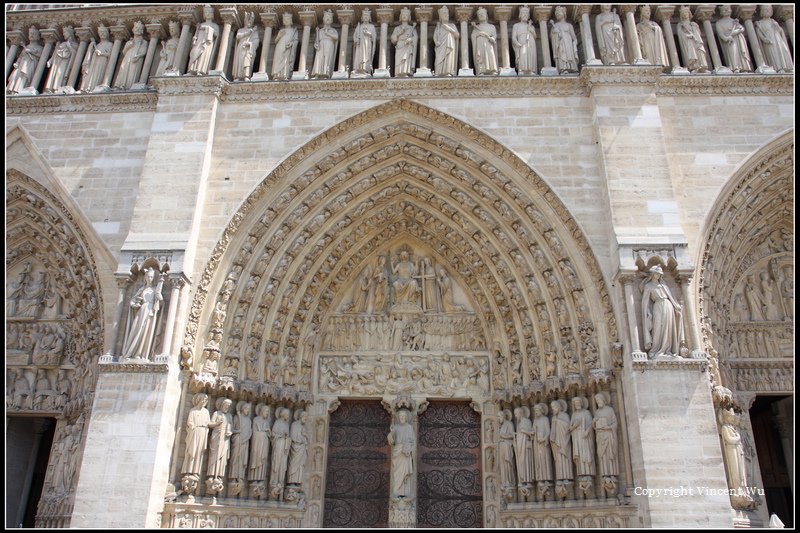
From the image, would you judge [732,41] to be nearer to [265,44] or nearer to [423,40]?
[423,40]

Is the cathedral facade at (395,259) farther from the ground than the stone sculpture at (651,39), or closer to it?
closer to it

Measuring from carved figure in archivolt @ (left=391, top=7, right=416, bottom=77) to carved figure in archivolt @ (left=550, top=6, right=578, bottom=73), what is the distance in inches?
85.4

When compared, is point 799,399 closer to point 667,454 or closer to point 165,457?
point 667,454

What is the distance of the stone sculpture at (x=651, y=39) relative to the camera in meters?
9.34

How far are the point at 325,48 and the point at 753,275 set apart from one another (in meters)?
7.37

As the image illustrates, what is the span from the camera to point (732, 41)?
31.2 ft

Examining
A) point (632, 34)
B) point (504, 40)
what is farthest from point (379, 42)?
point (632, 34)

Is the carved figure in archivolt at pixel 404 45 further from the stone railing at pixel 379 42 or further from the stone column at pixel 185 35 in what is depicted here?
the stone column at pixel 185 35

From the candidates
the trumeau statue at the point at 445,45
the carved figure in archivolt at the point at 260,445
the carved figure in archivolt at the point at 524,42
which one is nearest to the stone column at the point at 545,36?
the carved figure in archivolt at the point at 524,42

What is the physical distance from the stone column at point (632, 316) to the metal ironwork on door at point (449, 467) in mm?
2666

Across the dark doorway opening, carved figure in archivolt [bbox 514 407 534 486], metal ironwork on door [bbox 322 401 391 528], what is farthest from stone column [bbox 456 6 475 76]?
the dark doorway opening

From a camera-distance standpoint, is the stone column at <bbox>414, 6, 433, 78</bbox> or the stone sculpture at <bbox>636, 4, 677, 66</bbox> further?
the stone column at <bbox>414, 6, 433, 78</bbox>

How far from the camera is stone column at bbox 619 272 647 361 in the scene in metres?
7.28

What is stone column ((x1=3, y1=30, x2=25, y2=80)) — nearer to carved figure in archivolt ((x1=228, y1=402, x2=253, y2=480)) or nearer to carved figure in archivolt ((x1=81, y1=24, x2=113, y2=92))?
carved figure in archivolt ((x1=81, y1=24, x2=113, y2=92))
